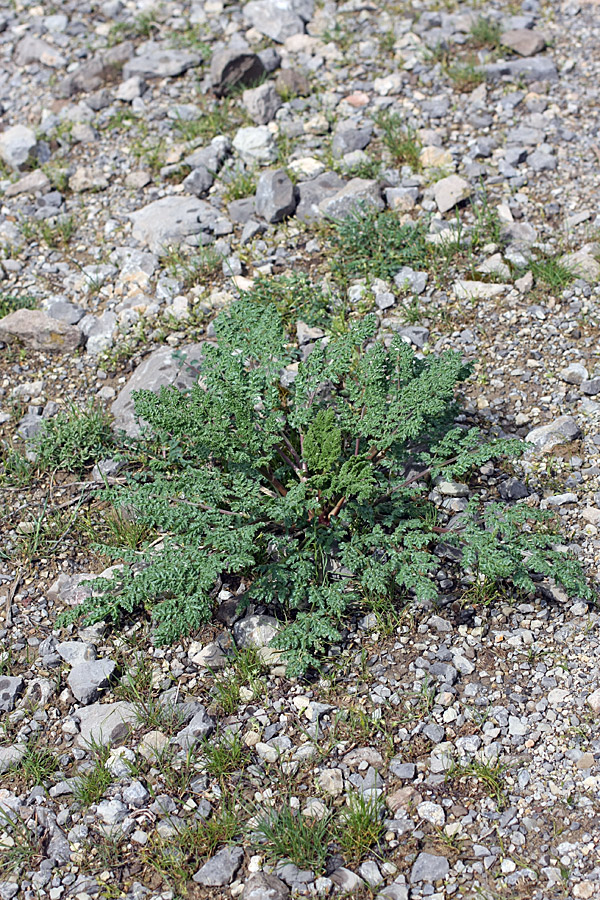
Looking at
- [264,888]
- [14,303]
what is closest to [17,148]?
[14,303]

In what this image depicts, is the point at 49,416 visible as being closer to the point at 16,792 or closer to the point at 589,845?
the point at 16,792

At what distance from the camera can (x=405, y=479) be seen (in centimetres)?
414

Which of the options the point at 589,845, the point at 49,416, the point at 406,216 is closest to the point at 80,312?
the point at 49,416

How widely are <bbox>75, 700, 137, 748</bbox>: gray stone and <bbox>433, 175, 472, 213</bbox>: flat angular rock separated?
3.81 meters

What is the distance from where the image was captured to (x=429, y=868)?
3047 mm

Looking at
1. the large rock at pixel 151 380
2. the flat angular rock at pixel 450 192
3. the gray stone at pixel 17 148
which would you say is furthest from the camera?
the gray stone at pixel 17 148

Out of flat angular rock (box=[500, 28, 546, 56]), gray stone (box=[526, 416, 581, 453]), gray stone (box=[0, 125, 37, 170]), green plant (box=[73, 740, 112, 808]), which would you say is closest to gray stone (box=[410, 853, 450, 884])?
green plant (box=[73, 740, 112, 808])

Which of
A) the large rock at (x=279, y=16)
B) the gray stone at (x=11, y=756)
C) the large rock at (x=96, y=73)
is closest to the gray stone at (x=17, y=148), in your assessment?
the large rock at (x=96, y=73)

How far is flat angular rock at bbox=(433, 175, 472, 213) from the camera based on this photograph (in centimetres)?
573

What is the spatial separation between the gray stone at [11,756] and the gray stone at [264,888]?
111cm

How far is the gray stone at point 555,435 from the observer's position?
444cm

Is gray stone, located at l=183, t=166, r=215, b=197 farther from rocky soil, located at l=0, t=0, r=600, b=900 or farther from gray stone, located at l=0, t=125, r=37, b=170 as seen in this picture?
gray stone, located at l=0, t=125, r=37, b=170

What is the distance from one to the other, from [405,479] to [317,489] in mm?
460

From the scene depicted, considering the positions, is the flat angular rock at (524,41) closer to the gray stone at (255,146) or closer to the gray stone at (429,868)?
the gray stone at (255,146)
